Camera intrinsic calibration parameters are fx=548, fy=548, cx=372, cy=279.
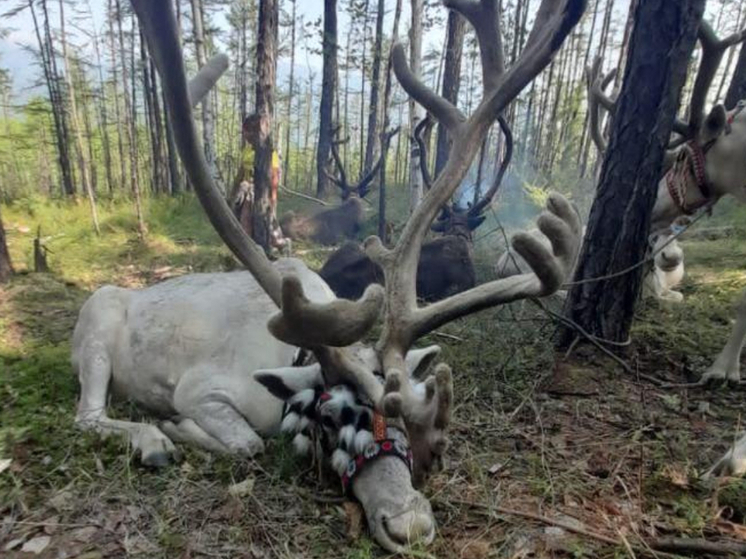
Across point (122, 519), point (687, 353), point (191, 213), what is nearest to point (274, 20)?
point (191, 213)

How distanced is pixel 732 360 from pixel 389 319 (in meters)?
2.26

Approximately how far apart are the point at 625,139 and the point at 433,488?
8.12 ft

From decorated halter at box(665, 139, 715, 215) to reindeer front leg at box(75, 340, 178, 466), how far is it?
373cm

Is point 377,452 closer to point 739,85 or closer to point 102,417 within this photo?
point 102,417

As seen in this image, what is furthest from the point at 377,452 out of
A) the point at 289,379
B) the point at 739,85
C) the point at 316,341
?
the point at 739,85

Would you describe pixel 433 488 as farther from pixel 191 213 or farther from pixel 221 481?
pixel 191 213

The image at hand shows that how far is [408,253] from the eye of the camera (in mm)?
2881

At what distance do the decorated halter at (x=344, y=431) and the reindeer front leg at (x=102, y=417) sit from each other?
0.69 metres

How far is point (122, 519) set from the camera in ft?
7.35

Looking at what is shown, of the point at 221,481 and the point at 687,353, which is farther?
the point at 687,353

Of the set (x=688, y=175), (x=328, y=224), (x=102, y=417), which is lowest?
(x=328, y=224)

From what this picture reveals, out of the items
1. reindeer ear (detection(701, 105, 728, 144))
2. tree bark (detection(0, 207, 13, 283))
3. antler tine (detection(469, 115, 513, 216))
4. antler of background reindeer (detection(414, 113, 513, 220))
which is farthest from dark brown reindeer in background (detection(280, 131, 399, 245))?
reindeer ear (detection(701, 105, 728, 144))

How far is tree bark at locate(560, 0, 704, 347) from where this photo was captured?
3258mm

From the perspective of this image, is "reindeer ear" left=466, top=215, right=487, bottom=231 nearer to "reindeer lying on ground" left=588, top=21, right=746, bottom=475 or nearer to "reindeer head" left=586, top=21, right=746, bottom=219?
"reindeer lying on ground" left=588, top=21, right=746, bottom=475
